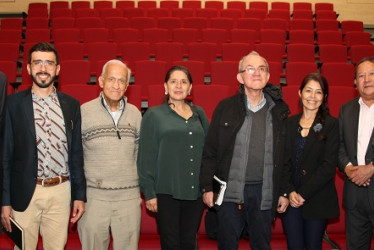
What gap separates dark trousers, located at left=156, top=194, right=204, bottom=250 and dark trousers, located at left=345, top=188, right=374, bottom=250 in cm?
80

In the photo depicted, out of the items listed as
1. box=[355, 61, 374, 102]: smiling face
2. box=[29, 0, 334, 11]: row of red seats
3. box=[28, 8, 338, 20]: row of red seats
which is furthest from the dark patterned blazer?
box=[29, 0, 334, 11]: row of red seats

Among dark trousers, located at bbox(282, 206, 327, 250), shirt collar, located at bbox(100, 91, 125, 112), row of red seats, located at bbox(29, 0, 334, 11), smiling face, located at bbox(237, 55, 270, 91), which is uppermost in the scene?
row of red seats, located at bbox(29, 0, 334, 11)

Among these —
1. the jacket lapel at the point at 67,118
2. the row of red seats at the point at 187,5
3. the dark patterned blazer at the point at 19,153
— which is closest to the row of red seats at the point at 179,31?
the row of red seats at the point at 187,5

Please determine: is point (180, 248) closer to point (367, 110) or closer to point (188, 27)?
point (367, 110)

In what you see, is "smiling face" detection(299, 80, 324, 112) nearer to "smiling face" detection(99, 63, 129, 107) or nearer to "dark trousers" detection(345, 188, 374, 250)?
"dark trousers" detection(345, 188, 374, 250)

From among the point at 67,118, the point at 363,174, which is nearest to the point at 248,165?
the point at 363,174

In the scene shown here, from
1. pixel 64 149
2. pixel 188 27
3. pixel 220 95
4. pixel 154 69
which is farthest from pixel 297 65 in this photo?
pixel 64 149

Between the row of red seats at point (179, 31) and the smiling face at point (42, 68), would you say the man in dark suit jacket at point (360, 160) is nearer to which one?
the smiling face at point (42, 68)

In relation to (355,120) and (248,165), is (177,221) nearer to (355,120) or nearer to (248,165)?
(248,165)

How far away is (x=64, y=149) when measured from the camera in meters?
1.76

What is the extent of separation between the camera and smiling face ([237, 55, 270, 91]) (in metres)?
1.82

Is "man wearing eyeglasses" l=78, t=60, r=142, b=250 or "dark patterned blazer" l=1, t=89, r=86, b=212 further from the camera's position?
"man wearing eyeglasses" l=78, t=60, r=142, b=250

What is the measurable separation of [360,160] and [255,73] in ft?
2.38

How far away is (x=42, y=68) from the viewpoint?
5.78ft
